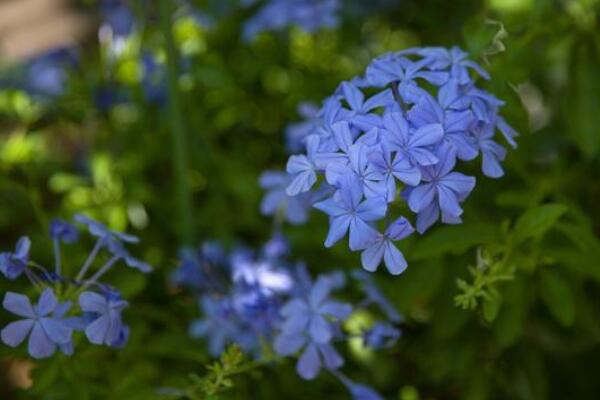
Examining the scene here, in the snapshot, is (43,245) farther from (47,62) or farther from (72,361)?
(47,62)

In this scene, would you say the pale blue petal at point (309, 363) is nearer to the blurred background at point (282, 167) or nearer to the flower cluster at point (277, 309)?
the flower cluster at point (277, 309)

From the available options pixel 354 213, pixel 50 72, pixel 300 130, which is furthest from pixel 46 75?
pixel 354 213

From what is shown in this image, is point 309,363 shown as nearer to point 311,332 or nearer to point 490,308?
point 311,332

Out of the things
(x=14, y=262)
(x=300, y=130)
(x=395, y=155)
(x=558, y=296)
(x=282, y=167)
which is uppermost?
(x=395, y=155)

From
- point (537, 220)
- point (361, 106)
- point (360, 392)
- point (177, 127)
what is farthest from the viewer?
point (177, 127)

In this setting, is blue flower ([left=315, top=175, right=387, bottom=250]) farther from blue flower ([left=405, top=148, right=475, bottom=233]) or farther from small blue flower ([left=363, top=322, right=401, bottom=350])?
small blue flower ([left=363, top=322, right=401, bottom=350])

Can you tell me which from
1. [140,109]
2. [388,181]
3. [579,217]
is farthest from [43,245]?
[579,217]

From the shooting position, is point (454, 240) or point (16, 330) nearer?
point (16, 330)
